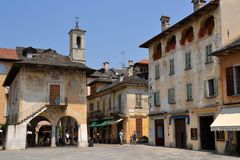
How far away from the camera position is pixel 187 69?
97.9 feet

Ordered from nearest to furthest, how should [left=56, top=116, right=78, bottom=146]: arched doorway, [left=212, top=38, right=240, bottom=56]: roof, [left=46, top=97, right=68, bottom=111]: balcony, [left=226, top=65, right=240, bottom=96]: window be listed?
1. [left=212, top=38, right=240, bottom=56]: roof
2. [left=226, top=65, right=240, bottom=96]: window
3. [left=46, top=97, right=68, bottom=111]: balcony
4. [left=56, top=116, right=78, bottom=146]: arched doorway

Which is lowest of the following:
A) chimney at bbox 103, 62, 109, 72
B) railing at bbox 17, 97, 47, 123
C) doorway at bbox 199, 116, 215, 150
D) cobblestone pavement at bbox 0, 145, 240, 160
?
cobblestone pavement at bbox 0, 145, 240, 160

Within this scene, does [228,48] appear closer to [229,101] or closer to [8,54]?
[229,101]

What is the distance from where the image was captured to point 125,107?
4234cm

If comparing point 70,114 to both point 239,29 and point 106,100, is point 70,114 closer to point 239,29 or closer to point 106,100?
point 106,100

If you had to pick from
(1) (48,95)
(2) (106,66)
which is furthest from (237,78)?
(2) (106,66)

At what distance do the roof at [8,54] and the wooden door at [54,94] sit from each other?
22002 millimetres

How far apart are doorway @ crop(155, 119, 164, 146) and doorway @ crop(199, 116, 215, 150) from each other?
7.03 metres

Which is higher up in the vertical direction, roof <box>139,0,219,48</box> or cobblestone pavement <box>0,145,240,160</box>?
roof <box>139,0,219,48</box>

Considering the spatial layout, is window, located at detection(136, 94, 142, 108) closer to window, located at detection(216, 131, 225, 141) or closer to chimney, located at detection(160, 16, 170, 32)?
chimney, located at detection(160, 16, 170, 32)

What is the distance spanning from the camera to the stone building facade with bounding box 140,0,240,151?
26078 millimetres

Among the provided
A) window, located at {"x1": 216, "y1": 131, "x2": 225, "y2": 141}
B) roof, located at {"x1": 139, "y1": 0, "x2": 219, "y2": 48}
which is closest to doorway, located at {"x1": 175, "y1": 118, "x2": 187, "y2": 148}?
window, located at {"x1": 216, "y1": 131, "x2": 225, "y2": 141}

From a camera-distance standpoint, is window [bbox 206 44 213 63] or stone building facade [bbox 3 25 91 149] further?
stone building facade [bbox 3 25 91 149]

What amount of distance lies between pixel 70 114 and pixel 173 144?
37.3ft
